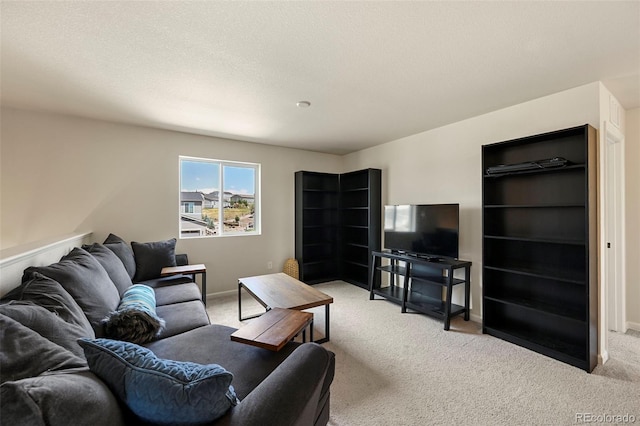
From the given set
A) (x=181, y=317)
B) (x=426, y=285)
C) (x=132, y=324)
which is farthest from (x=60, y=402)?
(x=426, y=285)

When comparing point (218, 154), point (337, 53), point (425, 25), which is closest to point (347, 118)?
point (337, 53)

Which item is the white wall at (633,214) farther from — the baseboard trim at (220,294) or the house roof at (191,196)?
the house roof at (191,196)

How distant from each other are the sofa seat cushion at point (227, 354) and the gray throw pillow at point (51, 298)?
44 centimetres

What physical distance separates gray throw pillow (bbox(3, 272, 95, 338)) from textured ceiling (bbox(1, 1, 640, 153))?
150 cm

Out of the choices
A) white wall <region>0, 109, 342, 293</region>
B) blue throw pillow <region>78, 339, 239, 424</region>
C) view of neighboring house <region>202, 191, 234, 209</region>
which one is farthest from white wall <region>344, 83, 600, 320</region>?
blue throw pillow <region>78, 339, 239, 424</region>

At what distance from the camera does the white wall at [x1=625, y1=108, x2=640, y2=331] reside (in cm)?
285

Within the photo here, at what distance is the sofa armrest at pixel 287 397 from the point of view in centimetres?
92

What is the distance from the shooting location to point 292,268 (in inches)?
181

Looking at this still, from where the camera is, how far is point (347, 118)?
10.8ft

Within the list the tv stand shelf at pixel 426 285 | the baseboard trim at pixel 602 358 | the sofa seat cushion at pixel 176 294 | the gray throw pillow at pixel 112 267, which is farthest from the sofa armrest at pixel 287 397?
the baseboard trim at pixel 602 358

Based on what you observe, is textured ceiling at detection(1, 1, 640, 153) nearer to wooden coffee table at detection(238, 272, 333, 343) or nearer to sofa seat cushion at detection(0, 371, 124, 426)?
sofa seat cushion at detection(0, 371, 124, 426)

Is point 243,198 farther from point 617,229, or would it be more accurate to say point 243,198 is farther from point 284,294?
point 617,229

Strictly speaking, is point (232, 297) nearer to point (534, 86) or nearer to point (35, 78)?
point (35, 78)

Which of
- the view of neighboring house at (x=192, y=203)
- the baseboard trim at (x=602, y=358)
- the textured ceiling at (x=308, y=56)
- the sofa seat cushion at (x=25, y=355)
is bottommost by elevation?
the baseboard trim at (x=602, y=358)
